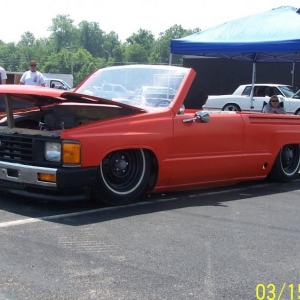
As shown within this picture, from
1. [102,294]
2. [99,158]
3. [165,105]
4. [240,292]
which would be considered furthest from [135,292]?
[165,105]

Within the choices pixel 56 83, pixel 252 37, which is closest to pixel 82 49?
pixel 56 83

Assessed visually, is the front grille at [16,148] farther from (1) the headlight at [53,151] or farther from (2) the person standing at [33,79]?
(2) the person standing at [33,79]

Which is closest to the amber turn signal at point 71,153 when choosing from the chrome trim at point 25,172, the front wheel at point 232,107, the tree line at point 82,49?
the chrome trim at point 25,172

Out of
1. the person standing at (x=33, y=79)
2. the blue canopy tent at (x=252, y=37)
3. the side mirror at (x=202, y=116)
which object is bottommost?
the side mirror at (x=202, y=116)

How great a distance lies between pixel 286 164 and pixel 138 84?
2475 millimetres

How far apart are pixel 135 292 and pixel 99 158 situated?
2.14 metres

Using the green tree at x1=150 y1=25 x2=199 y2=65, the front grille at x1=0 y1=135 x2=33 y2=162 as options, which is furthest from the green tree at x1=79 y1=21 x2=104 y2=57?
the front grille at x1=0 y1=135 x2=33 y2=162

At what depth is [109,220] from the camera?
5.29 metres

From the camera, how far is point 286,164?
7852 mm

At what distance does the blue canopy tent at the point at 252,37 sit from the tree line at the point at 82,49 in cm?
8413

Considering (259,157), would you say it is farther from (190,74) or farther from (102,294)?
(102,294)

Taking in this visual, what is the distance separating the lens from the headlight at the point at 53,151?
5.41 m

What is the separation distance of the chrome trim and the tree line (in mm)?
89529

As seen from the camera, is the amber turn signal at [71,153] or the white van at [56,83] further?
the white van at [56,83]
